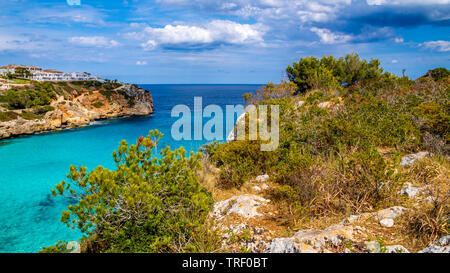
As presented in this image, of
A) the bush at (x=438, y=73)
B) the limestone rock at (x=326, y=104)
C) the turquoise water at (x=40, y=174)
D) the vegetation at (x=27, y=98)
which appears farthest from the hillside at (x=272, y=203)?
the vegetation at (x=27, y=98)

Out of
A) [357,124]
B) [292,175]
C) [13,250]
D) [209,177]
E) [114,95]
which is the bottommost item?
[13,250]

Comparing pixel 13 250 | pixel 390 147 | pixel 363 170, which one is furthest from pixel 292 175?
pixel 13 250

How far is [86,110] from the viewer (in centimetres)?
4725

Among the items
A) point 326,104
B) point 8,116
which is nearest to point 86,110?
point 8,116

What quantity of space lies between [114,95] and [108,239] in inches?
2201

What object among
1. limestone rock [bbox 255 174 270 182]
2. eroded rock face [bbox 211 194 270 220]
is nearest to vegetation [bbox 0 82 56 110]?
limestone rock [bbox 255 174 270 182]

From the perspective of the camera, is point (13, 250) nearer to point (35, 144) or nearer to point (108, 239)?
point (108, 239)

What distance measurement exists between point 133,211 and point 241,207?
6.65 ft

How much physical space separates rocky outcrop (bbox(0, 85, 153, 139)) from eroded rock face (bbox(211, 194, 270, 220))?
3691cm

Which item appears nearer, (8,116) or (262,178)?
(262,178)

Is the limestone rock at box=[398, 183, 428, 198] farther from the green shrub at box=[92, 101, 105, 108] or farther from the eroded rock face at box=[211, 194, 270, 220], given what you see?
the green shrub at box=[92, 101, 105, 108]

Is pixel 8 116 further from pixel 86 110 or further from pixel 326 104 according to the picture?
pixel 326 104

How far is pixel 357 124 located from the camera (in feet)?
27.2

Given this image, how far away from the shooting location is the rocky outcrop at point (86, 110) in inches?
1324
